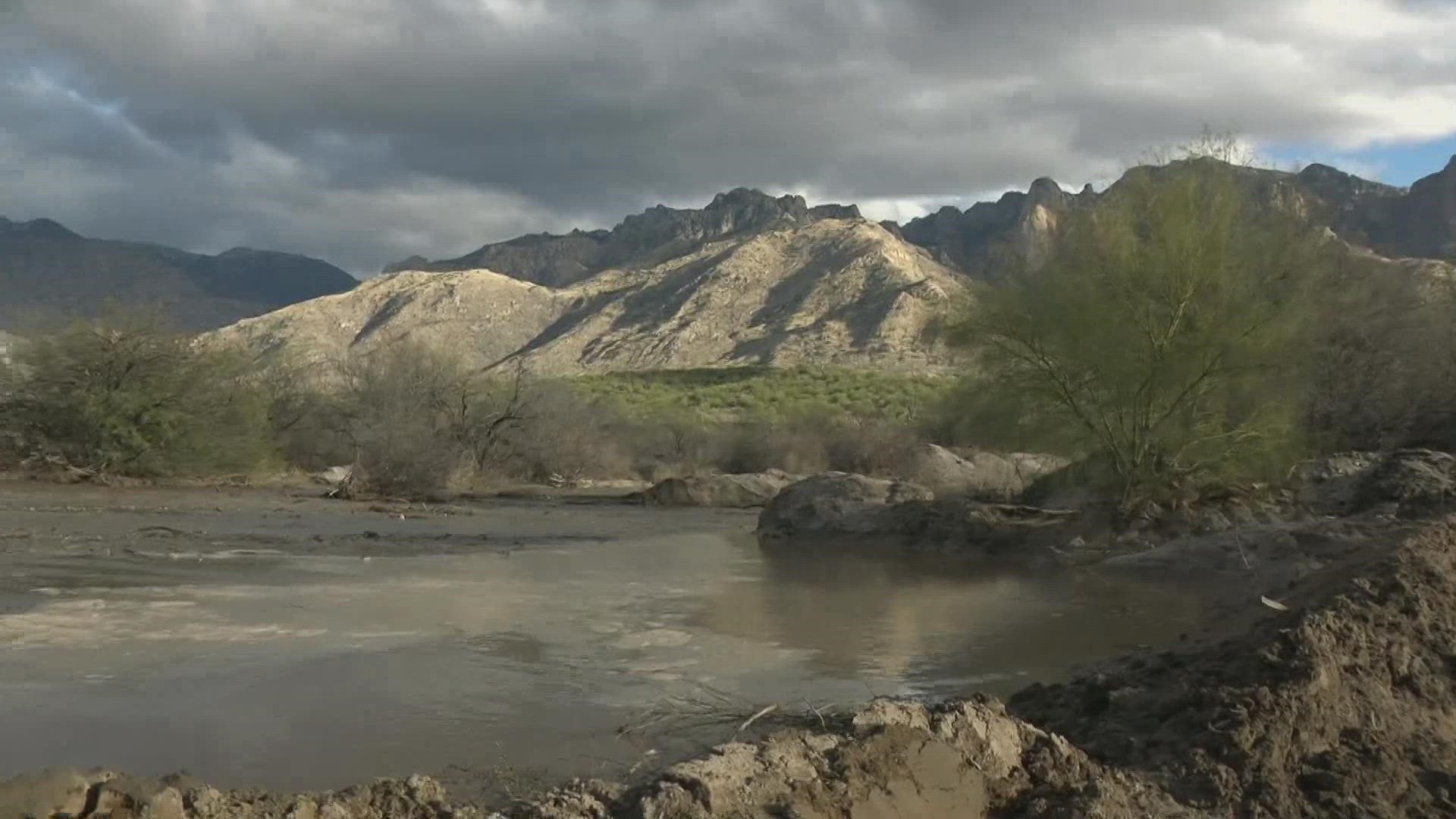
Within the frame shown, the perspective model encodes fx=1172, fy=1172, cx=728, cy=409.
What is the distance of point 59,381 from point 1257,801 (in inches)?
1208

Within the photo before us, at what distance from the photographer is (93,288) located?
17162 cm

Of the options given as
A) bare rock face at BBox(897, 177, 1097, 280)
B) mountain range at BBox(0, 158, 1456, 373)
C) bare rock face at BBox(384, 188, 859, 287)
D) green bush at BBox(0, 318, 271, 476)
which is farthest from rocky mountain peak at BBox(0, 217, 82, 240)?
green bush at BBox(0, 318, 271, 476)

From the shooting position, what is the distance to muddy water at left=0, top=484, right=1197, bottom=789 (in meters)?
7.45

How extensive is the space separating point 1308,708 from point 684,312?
93.1 metres

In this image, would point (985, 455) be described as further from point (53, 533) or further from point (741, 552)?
point (53, 533)

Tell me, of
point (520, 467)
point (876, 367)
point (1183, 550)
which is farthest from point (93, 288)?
point (1183, 550)

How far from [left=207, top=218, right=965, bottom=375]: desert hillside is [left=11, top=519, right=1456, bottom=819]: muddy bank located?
70751mm

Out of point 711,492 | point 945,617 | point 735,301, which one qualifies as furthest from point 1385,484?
point 735,301

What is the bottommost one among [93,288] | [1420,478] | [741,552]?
[741,552]

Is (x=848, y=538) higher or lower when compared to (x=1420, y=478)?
lower

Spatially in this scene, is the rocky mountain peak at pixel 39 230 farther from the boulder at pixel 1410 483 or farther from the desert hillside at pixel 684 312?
the boulder at pixel 1410 483

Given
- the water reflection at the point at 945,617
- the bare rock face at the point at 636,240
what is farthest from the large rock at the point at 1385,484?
the bare rock face at the point at 636,240

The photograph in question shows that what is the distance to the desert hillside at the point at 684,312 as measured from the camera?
86.8m

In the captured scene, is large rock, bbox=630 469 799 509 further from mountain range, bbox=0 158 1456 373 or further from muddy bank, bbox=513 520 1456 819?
mountain range, bbox=0 158 1456 373
